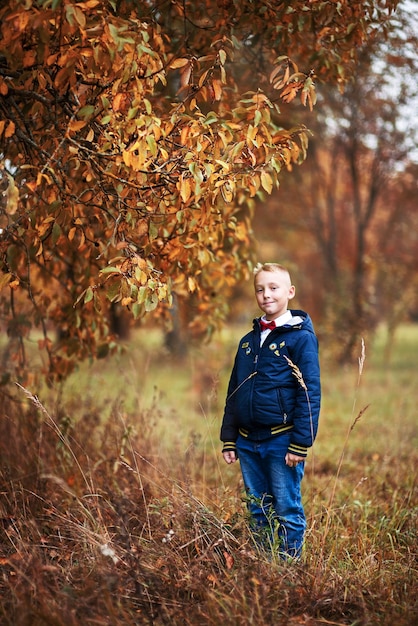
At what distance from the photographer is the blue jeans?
3.29 m

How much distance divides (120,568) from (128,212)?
1.78m

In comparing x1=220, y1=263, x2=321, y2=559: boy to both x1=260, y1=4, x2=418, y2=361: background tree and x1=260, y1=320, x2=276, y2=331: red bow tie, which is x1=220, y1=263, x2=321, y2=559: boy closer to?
x1=260, y1=320, x2=276, y2=331: red bow tie

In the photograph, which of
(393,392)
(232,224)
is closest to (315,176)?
(393,392)

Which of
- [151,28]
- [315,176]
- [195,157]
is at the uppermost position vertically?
[315,176]

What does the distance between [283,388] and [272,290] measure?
530 mm

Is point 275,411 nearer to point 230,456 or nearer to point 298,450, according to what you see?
point 298,450

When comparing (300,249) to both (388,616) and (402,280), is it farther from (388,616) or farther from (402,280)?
(388,616)

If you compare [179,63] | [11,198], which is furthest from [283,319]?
[11,198]

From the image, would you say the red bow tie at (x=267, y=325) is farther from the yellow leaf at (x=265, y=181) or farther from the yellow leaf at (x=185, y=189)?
the yellow leaf at (x=185, y=189)

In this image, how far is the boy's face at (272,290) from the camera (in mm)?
3344

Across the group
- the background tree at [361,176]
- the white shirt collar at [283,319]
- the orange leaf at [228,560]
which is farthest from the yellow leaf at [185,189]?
the background tree at [361,176]

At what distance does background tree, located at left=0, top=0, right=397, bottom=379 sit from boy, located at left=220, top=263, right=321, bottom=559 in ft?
1.82

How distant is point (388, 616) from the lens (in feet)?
8.98

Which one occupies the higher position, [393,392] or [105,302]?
[105,302]
